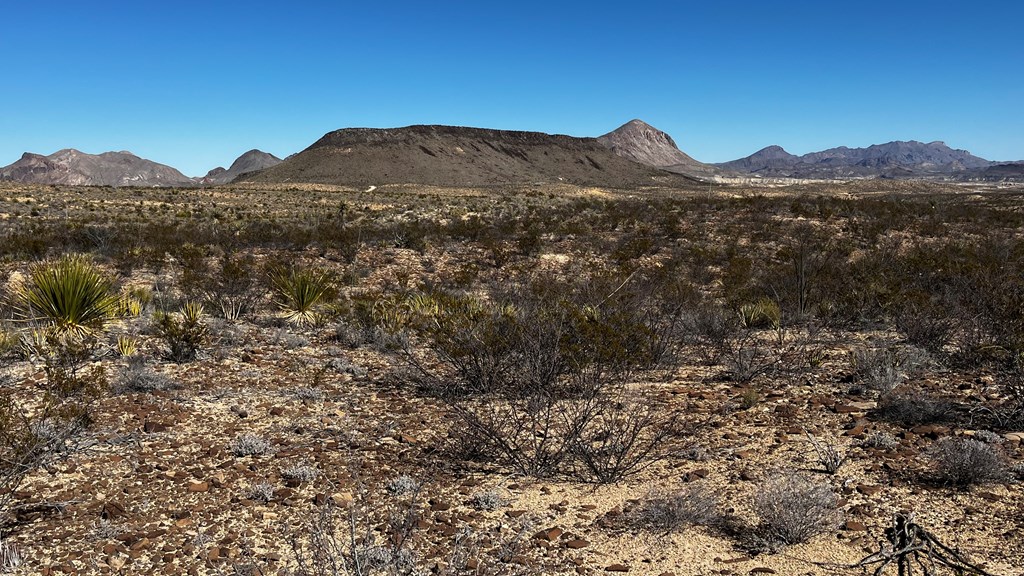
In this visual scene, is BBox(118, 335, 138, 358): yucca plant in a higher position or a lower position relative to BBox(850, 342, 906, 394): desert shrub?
higher

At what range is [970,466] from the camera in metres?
4.07

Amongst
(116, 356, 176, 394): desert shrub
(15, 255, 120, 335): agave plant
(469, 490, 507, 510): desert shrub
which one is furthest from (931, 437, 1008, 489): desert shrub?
(15, 255, 120, 335): agave plant

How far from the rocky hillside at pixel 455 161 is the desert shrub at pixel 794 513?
81.8 m

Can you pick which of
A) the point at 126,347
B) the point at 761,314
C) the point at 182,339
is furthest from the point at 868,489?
the point at 126,347

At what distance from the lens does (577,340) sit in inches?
261

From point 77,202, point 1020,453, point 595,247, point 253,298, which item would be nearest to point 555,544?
point 1020,453

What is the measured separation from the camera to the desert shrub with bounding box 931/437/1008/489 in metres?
4.07

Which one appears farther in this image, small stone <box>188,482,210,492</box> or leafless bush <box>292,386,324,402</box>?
leafless bush <box>292,386,324,402</box>

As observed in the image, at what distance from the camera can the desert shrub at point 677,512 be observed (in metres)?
3.78

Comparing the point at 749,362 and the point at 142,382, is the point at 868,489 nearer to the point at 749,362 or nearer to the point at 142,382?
the point at 749,362

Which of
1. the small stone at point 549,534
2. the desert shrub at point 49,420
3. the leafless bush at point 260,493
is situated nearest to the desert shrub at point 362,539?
the leafless bush at point 260,493

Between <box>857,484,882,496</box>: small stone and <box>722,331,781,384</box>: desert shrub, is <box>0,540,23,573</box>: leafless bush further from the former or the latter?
<box>722,331,781,384</box>: desert shrub

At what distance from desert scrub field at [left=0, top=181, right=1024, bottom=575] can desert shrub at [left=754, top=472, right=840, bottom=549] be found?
0.07 ft

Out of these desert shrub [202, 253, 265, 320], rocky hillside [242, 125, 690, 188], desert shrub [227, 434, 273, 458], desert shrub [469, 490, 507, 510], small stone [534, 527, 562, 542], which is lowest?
small stone [534, 527, 562, 542]
